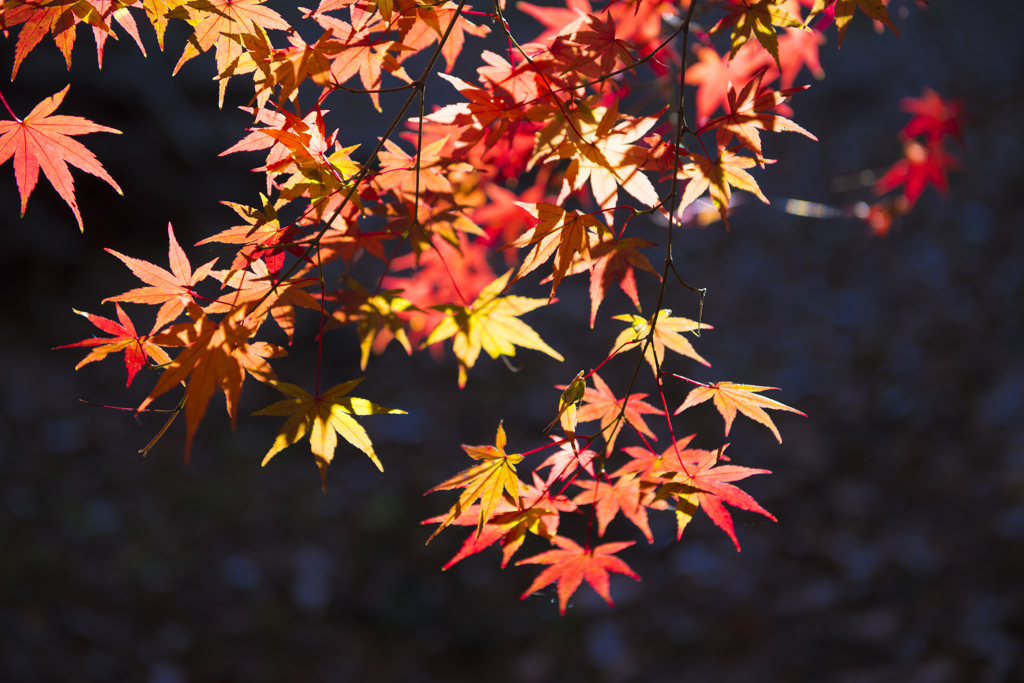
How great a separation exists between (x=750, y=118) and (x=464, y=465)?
2039 mm

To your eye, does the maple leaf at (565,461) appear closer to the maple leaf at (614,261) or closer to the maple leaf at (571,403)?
the maple leaf at (571,403)

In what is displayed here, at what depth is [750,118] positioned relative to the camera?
29.3 inches

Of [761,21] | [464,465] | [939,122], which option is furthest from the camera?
[464,465]

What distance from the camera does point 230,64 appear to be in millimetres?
688

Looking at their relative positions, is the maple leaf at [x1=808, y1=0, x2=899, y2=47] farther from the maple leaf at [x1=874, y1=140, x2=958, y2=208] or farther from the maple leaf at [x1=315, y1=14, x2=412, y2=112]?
the maple leaf at [x1=874, y1=140, x2=958, y2=208]

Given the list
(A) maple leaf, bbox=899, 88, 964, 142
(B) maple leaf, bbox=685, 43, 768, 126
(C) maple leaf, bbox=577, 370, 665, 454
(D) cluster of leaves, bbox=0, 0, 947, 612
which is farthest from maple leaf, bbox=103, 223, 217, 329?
(A) maple leaf, bbox=899, 88, 964, 142

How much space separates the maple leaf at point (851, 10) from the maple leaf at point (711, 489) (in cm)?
53

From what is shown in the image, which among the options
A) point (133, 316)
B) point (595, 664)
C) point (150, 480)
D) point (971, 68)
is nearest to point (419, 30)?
point (595, 664)

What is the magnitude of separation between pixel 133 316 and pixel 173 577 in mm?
2065

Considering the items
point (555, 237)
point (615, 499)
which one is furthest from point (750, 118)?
point (615, 499)

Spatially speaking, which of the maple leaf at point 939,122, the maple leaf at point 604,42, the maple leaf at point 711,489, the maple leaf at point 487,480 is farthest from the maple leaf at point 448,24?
the maple leaf at point 939,122

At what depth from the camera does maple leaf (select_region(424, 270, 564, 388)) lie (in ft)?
2.91

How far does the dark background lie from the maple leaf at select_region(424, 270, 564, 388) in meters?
0.43

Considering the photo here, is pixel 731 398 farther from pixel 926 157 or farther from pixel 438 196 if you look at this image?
pixel 926 157
